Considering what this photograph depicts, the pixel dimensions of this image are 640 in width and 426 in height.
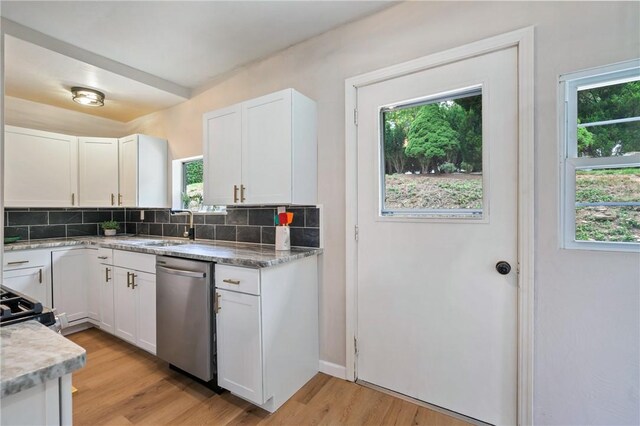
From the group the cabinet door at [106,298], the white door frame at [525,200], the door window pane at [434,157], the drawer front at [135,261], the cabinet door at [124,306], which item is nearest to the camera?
the white door frame at [525,200]

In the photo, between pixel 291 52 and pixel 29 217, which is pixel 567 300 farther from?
pixel 29 217

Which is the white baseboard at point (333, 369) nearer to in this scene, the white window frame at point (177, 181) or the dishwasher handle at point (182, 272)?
the dishwasher handle at point (182, 272)

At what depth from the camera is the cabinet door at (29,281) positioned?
2566 mm

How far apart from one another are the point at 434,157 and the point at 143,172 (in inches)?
118

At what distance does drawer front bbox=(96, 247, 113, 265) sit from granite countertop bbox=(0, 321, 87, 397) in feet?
7.37

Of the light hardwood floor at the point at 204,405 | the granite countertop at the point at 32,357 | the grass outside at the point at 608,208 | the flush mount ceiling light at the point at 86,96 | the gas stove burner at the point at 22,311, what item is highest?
the flush mount ceiling light at the point at 86,96

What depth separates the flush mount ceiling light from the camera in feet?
9.43

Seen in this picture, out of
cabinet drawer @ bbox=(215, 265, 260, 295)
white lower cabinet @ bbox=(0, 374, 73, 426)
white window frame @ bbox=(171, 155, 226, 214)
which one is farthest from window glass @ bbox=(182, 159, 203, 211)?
white lower cabinet @ bbox=(0, 374, 73, 426)

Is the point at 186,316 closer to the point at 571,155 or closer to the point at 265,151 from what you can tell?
the point at 265,151

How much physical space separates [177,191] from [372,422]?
9.71 feet

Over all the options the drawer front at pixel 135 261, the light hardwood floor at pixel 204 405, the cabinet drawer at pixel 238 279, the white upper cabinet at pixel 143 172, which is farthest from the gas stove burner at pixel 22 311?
the white upper cabinet at pixel 143 172

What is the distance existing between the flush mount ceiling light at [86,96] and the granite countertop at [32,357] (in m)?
2.94

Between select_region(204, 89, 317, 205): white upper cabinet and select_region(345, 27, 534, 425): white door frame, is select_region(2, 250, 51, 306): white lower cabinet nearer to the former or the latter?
select_region(204, 89, 317, 205): white upper cabinet

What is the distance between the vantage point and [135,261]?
2.48 metres
